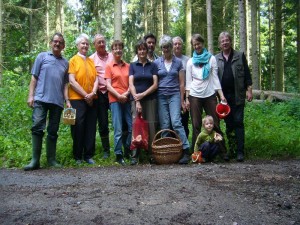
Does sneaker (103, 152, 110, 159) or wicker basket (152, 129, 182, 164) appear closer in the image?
wicker basket (152, 129, 182, 164)

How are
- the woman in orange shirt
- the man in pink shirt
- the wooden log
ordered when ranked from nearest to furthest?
the woman in orange shirt, the man in pink shirt, the wooden log

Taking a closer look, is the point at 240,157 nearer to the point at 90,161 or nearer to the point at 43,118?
the point at 90,161

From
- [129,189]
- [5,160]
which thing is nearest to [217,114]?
[129,189]

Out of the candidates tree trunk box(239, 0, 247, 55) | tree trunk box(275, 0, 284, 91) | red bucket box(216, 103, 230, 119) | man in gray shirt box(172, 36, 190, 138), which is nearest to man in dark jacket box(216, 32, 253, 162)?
red bucket box(216, 103, 230, 119)

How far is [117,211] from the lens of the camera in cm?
350

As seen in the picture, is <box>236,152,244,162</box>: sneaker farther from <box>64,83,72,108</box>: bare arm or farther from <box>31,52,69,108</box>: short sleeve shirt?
<box>31,52,69,108</box>: short sleeve shirt

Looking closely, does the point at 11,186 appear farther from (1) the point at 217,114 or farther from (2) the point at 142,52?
(1) the point at 217,114

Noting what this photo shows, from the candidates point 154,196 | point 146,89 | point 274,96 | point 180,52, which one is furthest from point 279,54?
point 154,196

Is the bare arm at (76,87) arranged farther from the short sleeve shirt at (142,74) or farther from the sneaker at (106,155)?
the sneaker at (106,155)

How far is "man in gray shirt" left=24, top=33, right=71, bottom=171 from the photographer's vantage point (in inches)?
242

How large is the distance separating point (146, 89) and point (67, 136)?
272cm

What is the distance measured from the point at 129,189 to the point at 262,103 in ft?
30.6

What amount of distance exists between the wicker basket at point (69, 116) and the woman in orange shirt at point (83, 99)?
0.18 m

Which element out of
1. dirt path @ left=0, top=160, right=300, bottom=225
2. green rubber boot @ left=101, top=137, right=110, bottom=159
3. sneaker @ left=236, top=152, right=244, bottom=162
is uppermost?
green rubber boot @ left=101, top=137, right=110, bottom=159
